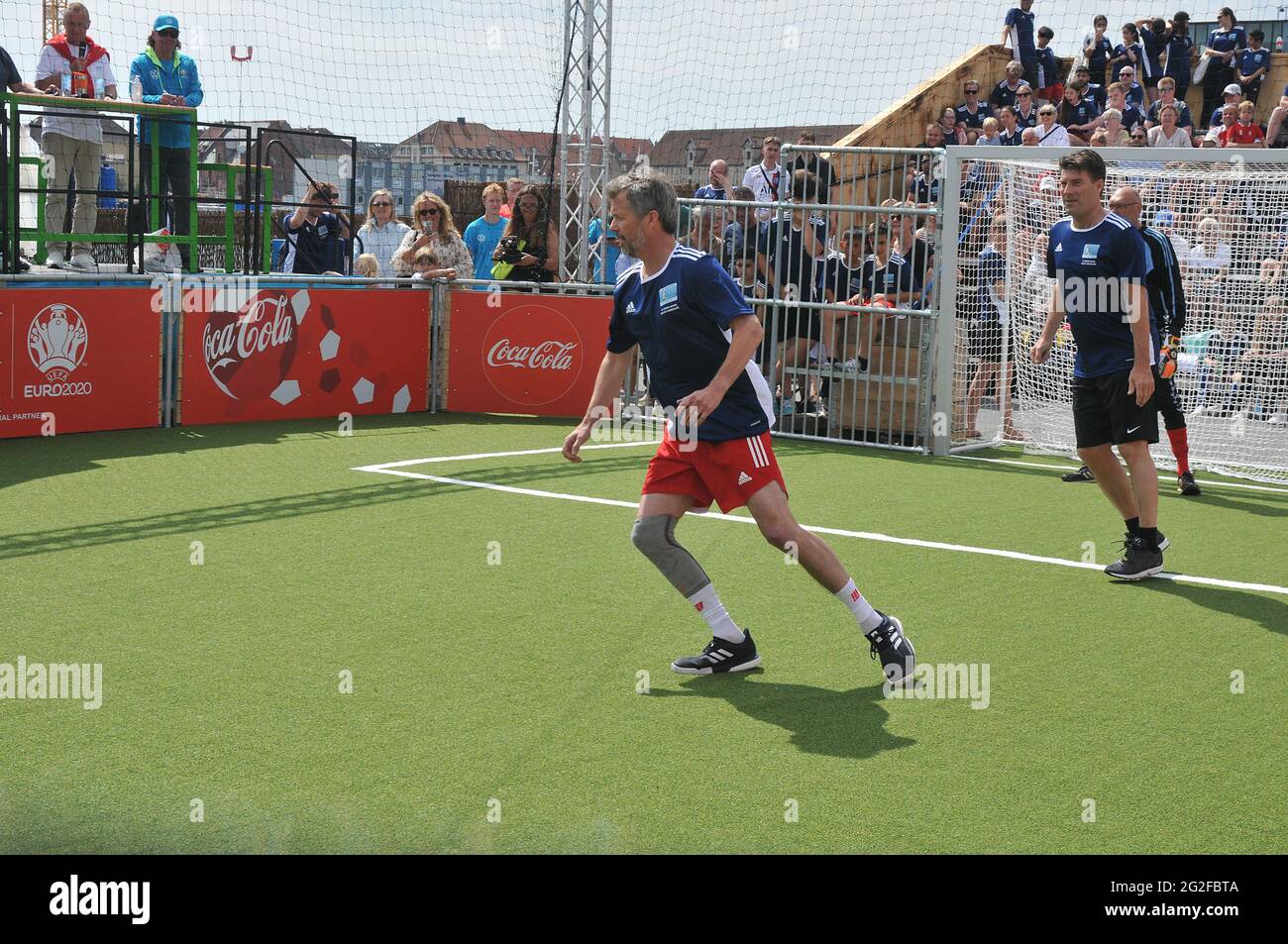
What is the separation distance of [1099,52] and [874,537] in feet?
46.2

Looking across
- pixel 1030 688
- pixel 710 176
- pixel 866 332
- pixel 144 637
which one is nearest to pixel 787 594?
pixel 1030 688

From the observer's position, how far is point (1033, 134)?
54.9 ft

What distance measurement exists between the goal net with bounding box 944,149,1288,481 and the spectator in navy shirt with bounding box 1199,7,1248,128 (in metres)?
7.37

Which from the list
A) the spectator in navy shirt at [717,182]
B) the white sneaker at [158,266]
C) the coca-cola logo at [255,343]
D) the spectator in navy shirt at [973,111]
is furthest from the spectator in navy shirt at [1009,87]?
the white sneaker at [158,266]

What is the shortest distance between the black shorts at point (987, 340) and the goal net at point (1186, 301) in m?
0.01

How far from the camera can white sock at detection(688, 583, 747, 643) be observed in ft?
20.0

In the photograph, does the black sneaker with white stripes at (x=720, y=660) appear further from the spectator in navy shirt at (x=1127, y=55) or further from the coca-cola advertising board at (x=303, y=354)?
the spectator in navy shirt at (x=1127, y=55)

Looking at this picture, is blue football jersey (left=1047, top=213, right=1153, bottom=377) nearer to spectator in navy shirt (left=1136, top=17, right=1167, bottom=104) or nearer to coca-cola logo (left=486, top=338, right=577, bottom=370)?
coca-cola logo (left=486, top=338, right=577, bottom=370)

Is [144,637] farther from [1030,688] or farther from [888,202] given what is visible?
[888,202]

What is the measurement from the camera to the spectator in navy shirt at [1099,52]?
67.5 feet

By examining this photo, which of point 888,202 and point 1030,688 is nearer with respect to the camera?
point 1030,688

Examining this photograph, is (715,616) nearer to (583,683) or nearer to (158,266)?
(583,683)

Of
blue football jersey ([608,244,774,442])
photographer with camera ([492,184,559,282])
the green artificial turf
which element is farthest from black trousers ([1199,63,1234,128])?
blue football jersey ([608,244,774,442])

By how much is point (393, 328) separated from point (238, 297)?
72.3 inches
